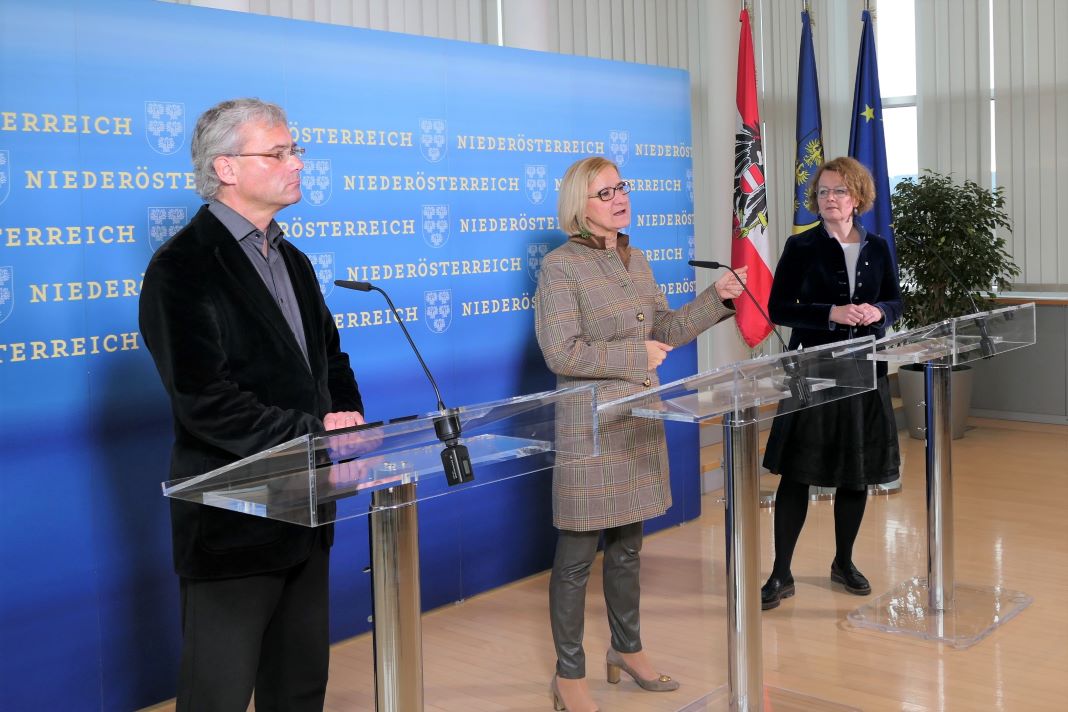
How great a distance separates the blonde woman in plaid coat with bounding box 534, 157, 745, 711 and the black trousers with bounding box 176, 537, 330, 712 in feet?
2.98

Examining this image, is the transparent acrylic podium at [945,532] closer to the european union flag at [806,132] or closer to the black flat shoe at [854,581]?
the black flat shoe at [854,581]

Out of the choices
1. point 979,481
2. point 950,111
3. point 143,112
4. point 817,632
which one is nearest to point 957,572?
point 817,632

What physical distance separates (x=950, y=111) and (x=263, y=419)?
6.72 meters

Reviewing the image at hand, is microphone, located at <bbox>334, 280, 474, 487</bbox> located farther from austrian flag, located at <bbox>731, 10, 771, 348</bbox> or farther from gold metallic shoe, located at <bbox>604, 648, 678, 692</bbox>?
austrian flag, located at <bbox>731, 10, 771, 348</bbox>

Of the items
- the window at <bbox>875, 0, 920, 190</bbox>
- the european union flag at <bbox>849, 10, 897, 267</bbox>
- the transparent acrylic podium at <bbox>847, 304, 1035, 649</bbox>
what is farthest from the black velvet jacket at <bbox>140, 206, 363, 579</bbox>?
the window at <bbox>875, 0, 920, 190</bbox>

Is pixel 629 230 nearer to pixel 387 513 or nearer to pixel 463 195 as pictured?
pixel 463 195

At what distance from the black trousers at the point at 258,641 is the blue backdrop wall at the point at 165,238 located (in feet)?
3.32

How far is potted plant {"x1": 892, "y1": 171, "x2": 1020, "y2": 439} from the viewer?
6.94 metres

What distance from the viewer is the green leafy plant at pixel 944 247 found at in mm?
6934

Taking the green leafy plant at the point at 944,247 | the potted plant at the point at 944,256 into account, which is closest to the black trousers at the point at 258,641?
the potted plant at the point at 944,256

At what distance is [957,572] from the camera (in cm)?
446

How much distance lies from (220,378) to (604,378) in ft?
4.35

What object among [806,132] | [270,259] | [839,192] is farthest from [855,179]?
[806,132]

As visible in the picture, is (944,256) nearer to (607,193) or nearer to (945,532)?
(945,532)
